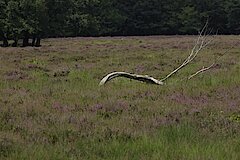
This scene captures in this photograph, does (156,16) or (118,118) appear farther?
(156,16)

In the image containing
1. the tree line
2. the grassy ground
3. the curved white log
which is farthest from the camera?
the tree line

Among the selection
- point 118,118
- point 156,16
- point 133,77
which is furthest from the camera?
point 156,16

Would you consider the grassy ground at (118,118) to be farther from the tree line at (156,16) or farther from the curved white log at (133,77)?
the tree line at (156,16)

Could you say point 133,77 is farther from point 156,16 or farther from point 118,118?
point 156,16

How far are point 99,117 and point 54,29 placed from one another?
4501cm

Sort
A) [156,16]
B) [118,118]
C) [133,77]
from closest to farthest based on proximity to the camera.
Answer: [118,118] < [133,77] < [156,16]

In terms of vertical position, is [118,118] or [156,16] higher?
[156,16]

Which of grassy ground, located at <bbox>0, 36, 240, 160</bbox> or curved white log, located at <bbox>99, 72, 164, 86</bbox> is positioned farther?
curved white log, located at <bbox>99, 72, 164, 86</bbox>

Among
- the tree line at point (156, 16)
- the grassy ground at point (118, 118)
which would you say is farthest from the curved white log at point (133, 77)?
the tree line at point (156, 16)

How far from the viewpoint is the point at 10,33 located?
47500 mm

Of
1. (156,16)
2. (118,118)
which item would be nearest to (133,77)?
(118,118)

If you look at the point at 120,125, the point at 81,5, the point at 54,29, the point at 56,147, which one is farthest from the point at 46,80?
the point at 81,5

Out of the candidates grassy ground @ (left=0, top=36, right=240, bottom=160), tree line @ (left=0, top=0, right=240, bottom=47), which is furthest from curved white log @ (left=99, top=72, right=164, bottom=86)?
tree line @ (left=0, top=0, right=240, bottom=47)

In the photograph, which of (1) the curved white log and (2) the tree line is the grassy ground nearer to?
(1) the curved white log
